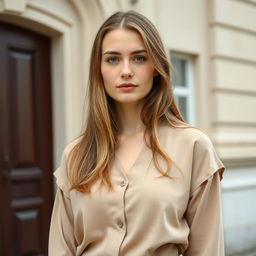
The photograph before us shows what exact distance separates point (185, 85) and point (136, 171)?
442cm

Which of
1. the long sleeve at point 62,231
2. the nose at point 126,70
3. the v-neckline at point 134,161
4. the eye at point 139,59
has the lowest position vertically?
the long sleeve at point 62,231

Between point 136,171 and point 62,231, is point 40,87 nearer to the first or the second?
point 62,231

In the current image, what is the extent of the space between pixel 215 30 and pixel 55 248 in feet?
15.3

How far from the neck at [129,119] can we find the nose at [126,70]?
179 millimetres

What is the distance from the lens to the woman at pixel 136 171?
5.29 ft

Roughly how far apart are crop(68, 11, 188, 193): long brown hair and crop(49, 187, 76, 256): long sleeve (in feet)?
0.45

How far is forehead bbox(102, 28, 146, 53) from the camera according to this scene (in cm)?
169

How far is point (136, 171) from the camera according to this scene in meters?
1.67

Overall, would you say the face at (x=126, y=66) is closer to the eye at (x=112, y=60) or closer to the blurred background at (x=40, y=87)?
the eye at (x=112, y=60)

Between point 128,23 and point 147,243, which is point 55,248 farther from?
point 128,23

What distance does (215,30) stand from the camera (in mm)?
5902

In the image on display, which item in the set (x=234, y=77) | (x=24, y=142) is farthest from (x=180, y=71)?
(x=24, y=142)

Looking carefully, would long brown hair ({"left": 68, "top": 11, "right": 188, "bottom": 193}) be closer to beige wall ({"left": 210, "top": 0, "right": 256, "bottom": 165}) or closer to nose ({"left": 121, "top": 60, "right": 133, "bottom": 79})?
nose ({"left": 121, "top": 60, "right": 133, "bottom": 79})

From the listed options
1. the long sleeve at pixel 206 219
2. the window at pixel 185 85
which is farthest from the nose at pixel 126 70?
the window at pixel 185 85
